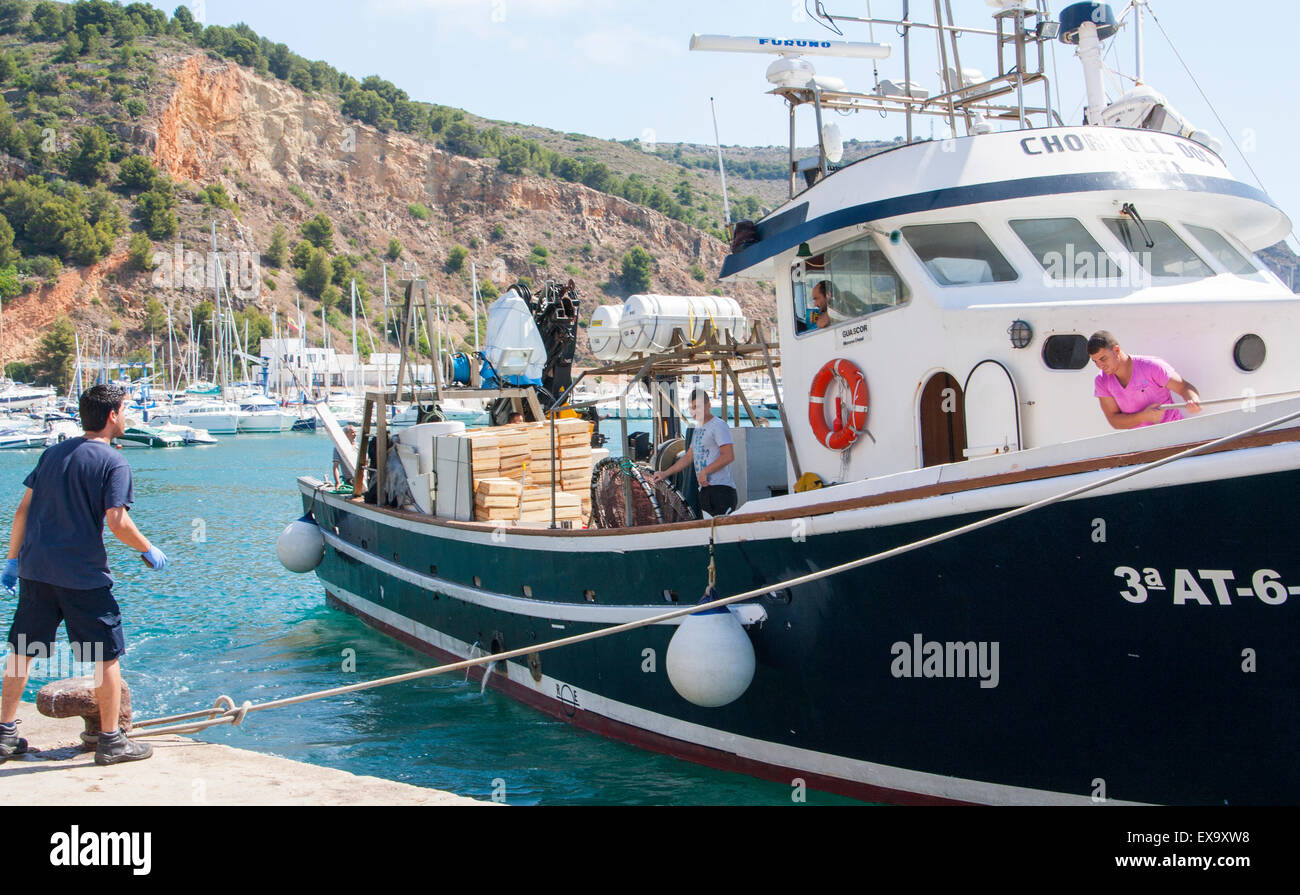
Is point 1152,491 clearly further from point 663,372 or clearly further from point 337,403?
point 337,403

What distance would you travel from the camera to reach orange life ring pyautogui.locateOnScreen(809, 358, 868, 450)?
7242 millimetres

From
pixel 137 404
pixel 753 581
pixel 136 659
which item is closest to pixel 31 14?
pixel 137 404

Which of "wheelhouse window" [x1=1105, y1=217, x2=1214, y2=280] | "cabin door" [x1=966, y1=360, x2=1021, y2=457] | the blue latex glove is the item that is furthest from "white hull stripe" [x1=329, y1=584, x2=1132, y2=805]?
the blue latex glove

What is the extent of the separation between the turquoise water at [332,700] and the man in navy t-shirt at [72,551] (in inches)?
134

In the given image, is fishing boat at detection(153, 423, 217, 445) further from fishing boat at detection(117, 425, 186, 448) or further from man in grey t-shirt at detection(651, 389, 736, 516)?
man in grey t-shirt at detection(651, 389, 736, 516)

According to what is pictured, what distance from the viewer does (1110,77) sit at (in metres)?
9.30

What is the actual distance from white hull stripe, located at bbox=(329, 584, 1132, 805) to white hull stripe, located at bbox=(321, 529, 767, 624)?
674mm


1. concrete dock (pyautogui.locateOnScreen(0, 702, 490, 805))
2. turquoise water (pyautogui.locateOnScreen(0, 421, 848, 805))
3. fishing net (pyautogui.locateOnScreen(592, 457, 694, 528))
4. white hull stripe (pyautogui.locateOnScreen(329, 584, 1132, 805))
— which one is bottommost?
turquoise water (pyautogui.locateOnScreen(0, 421, 848, 805))

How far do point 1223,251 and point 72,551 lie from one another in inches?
289

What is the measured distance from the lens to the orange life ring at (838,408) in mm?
7242

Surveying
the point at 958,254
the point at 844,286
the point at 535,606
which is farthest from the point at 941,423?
the point at 535,606

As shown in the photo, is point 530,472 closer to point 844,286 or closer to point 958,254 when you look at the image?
point 844,286

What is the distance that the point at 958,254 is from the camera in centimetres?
696

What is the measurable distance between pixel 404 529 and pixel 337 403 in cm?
7346
